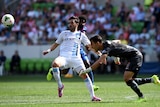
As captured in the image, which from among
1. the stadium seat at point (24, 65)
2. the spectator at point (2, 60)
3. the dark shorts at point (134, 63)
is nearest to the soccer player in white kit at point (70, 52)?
the dark shorts at point (134, 63)

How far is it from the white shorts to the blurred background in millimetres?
17212

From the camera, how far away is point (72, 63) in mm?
16906

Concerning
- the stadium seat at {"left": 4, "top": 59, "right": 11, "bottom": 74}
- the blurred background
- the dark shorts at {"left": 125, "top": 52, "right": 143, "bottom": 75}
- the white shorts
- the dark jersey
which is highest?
the dark jersey

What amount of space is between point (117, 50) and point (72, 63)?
6.59ft

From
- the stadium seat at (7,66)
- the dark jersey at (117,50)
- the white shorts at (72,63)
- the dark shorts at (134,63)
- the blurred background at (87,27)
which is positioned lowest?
the stadium seat at (7,66)

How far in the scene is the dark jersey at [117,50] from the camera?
49.5ft

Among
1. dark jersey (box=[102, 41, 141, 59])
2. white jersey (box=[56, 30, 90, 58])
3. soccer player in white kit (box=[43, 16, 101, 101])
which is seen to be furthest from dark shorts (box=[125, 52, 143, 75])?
white jersey (box=[56, 30, 90, 58])

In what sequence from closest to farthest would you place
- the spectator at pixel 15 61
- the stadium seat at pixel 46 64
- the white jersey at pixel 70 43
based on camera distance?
the white jersey at pixel 70 43, the stadium seat at pixel 46 64, the spectator at pixel 15 61

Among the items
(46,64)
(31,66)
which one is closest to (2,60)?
(31,66)

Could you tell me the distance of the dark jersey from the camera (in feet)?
49.5

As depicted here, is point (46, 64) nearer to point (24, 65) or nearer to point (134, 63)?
point (24, 65)

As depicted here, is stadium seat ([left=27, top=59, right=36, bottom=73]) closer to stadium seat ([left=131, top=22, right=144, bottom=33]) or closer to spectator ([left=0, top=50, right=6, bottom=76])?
spectator ([left=0, top=50, right=6, bottom=76])

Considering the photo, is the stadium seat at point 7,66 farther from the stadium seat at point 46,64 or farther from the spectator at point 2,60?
the stadium seat at point 46,64

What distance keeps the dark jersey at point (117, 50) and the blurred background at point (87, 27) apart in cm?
1805
